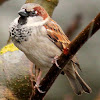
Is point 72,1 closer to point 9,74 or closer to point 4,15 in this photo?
point 4,15

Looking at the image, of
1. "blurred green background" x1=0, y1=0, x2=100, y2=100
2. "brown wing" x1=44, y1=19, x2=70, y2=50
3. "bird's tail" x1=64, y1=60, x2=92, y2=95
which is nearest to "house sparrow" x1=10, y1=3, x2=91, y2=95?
"brown wing" x1=44, y1=19, x2=70, y2=50

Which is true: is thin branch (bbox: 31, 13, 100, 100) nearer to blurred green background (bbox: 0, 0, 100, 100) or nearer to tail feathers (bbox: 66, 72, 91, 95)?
tail feathers (bbox: 66, 72, 91, 95)

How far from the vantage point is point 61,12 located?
4.83m

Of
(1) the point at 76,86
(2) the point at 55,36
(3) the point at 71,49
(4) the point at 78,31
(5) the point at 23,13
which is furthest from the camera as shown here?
(4) the point at 78,31

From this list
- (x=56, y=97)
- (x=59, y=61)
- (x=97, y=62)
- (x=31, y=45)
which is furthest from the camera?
(x=97, y=62)

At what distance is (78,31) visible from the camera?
13.6 ft

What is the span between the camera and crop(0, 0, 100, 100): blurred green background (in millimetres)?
4213

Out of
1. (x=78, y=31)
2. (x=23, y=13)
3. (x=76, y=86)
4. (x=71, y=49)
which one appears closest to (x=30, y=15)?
(x=23, y=13)

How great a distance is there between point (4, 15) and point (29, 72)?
→ 178 centimetres

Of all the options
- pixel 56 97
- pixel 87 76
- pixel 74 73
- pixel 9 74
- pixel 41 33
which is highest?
pixel 41 33

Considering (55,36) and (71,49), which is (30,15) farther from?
(71,49)

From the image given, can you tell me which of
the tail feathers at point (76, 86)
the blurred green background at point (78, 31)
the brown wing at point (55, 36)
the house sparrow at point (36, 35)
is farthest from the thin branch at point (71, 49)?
the blurred green background at point (78, 31)

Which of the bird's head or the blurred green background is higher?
the bird's head

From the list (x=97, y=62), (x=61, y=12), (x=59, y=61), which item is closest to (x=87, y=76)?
(x=97, y=62)
